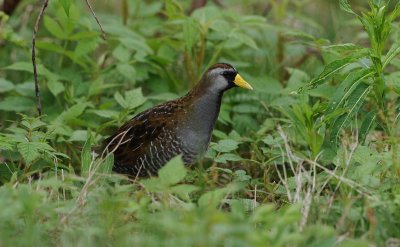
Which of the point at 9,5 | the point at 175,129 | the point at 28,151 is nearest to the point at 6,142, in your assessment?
the point at 28,151

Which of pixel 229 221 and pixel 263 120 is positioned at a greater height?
pixel 229 221

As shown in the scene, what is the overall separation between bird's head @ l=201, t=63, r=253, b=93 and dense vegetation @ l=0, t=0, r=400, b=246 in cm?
38

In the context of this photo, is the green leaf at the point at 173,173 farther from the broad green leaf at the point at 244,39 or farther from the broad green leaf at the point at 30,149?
the broad green leaf at the point at 244,39

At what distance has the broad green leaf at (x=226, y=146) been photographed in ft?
18.1

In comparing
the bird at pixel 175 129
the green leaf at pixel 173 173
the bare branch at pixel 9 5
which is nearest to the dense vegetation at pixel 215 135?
the green leaf at pixel 173 173

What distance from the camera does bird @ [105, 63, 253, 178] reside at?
18.6 ft

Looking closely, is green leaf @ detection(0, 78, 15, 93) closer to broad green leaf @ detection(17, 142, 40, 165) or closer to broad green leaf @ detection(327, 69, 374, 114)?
broad green leaf @ detection(17, 142, 40, 165)

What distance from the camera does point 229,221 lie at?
374 cm

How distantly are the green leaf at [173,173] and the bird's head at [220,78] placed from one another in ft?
4.76

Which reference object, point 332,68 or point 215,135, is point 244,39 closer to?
point 215,135

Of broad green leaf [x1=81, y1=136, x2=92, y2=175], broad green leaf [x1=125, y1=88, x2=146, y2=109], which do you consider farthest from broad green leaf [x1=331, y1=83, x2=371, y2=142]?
broad green leaf [x1=125, y1=88, x2=146, y2=109]

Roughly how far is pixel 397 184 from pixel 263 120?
2.25 metres

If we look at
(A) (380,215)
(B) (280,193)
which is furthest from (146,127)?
(A) (380,215)

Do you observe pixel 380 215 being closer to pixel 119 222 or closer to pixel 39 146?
pixel 119 222
